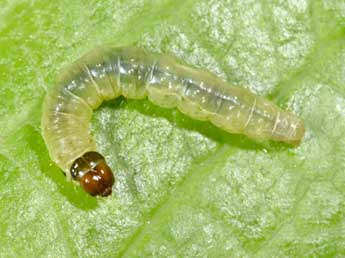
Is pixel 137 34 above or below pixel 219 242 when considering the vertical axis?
above

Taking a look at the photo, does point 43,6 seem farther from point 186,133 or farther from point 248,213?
point 248,213

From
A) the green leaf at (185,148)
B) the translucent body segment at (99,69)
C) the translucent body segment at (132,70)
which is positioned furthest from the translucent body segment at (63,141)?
the translucent body segment at (132,70)

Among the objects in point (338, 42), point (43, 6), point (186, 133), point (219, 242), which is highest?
point (338, 42)

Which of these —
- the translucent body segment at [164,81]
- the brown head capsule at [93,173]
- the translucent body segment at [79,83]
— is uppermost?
the translucent body segment at [164,81]

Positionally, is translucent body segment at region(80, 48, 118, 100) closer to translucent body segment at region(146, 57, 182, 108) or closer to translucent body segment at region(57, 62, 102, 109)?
translucent body segment at region(57, 62, 102, 109)

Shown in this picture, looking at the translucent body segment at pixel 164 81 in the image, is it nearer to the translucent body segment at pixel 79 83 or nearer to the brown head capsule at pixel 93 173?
the translucent body segment at pixel 79 83

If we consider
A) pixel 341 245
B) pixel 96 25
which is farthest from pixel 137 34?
pixel 341 245

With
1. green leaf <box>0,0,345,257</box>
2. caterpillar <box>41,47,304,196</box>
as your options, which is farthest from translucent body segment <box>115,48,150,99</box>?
green leaf <box>0,0,345,257</box>
